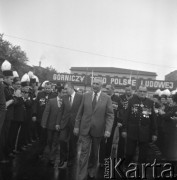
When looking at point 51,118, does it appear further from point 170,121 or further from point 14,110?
point 170,121

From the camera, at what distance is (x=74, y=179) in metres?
7.14

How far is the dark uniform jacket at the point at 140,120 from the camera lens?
325 inches

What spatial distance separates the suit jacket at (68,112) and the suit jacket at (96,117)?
116 cm

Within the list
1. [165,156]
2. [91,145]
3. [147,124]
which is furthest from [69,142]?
[165,156]

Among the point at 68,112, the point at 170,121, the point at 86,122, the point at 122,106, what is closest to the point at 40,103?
the point at 68,112

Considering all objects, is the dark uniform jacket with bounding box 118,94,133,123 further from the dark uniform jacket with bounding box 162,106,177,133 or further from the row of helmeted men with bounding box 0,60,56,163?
the row of helmeted men with bounding box 0,60,56,163

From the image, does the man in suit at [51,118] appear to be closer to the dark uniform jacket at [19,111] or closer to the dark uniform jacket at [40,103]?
the dark uniform jacket at [19,111]

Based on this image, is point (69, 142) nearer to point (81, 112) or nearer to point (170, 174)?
point (81, 112)

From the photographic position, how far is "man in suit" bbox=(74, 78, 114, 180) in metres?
7.45

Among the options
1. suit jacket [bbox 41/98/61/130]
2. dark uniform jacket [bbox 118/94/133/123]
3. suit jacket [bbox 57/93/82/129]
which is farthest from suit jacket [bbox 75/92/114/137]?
suit jacket [bbox 41/98/61/130]

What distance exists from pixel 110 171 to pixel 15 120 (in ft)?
10.7

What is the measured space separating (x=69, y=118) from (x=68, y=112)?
167mm

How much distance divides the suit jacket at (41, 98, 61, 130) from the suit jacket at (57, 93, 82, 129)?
36 cm

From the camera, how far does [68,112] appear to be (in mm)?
8891
